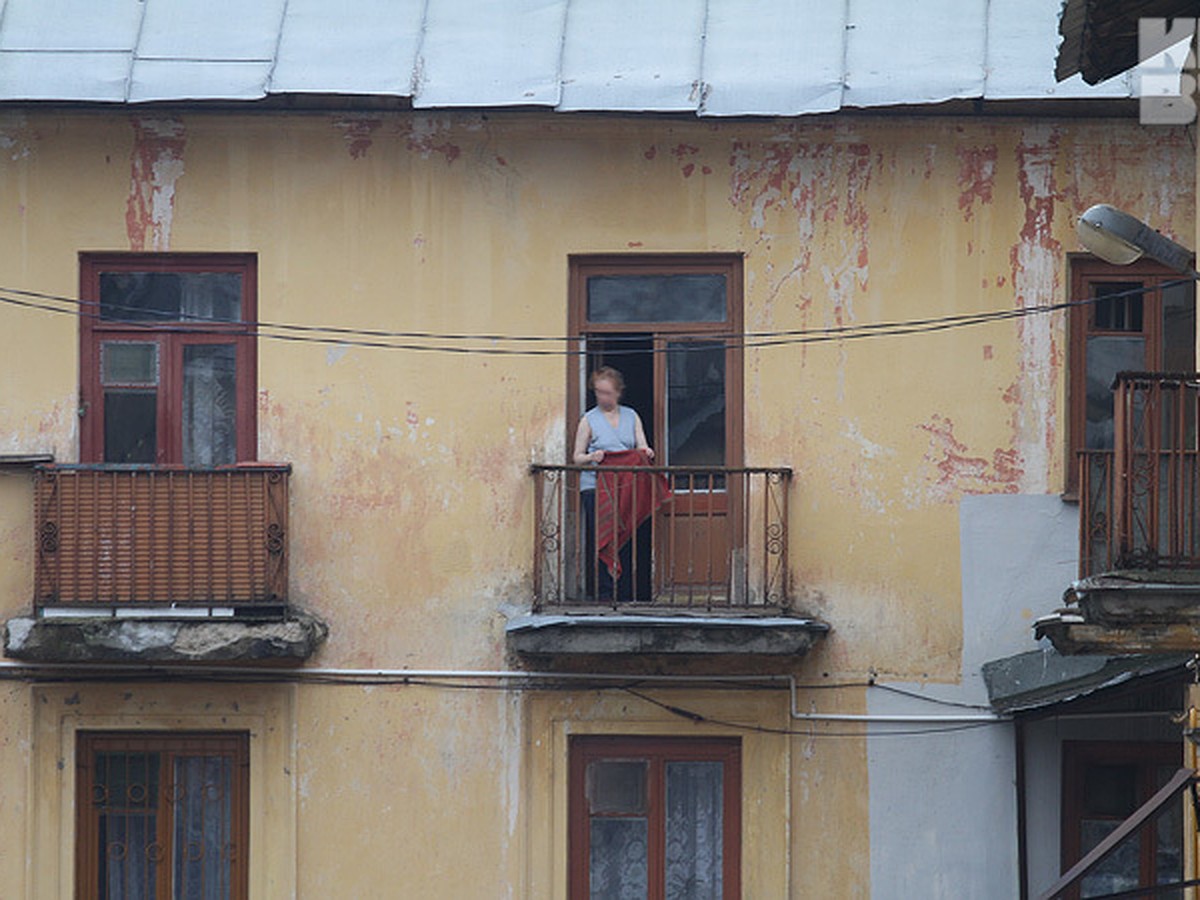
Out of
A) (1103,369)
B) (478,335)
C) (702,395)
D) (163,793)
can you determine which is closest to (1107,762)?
(1103,369)

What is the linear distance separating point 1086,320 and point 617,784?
4.31 m

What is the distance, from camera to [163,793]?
15875 mm

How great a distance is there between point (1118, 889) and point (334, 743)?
5.13 metres

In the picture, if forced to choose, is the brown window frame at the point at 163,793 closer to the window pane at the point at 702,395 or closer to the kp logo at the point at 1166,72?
the window pane at the point at 702,395

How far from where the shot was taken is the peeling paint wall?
15.6 meters

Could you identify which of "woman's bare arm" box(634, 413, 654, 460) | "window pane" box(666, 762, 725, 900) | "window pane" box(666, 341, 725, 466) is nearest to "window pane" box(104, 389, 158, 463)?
"woman's bare arm" box(634, 413, 654, 460)

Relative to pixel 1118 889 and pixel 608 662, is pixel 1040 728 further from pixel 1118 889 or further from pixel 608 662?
pixel 608 662

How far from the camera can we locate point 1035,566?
51.1ft

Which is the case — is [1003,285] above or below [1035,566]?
above

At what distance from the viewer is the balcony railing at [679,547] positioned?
51.0 feet

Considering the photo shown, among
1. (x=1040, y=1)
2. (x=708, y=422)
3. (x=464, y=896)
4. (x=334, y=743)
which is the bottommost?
(x=464, y=896)

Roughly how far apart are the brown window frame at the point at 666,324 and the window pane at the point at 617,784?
2090 millimetres

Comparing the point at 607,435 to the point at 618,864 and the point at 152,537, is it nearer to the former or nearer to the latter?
the point at 618,864

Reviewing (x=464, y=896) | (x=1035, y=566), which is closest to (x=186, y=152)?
(x=464, y=896)
